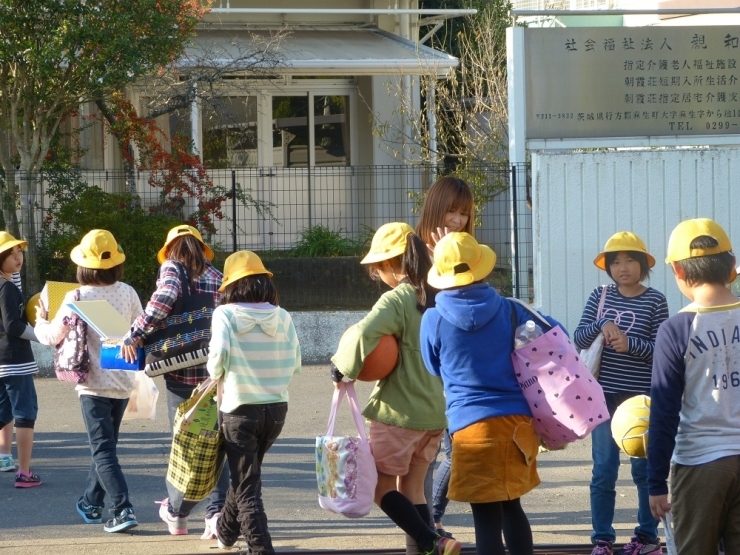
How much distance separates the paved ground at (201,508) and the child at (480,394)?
152 centimetres

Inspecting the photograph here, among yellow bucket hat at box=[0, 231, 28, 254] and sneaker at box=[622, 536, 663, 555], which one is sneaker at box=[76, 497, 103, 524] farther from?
sneaker at box=[622, 536, 663, 555]

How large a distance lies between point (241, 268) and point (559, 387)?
1.81 m

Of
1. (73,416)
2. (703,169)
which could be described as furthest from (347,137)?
(73,416)

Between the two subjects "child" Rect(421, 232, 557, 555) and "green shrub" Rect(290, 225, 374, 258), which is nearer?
"child" Rect(421, 232, 557, 555)

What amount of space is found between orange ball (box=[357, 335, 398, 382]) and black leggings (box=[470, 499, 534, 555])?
77 centimetres

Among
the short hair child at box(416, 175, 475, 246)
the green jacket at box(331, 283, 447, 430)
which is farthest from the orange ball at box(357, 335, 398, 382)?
the short hair child at box(416, 175, 475, 246)

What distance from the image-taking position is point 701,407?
12.1ft

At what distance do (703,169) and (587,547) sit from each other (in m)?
6.11

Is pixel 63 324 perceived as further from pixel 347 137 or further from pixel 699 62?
pixel 347 137

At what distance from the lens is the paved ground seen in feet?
18.4

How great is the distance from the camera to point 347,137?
17859mm

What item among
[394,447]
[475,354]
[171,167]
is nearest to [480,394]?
[475,354]

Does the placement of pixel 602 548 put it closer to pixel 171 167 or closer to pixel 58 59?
pixel 58 59

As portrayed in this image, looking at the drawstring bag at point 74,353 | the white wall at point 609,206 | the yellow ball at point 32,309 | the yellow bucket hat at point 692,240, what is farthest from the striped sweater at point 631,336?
the white wall at point 609,206
